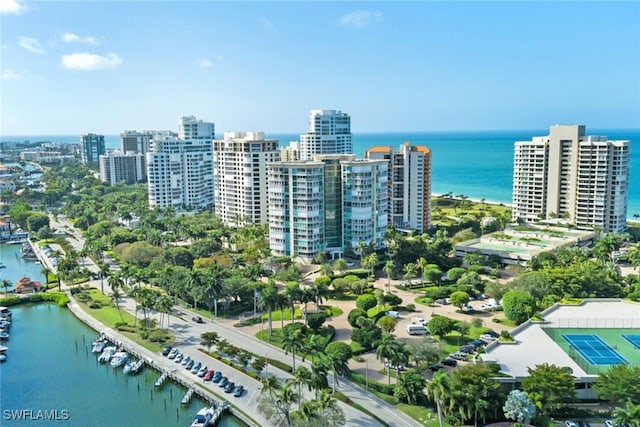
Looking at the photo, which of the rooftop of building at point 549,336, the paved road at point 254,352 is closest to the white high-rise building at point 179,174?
the paved road at point 254,352

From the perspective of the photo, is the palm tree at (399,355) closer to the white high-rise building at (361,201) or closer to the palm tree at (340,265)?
the palm tree at (340,265)

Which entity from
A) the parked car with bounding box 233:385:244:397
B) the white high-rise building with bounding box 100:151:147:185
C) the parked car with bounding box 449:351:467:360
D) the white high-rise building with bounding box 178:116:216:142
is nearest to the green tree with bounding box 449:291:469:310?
the parked car with bounding box 449:351:467:360

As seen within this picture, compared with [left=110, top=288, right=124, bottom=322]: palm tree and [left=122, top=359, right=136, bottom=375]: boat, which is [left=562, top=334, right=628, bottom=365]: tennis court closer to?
[left=122, top=359, right=136, bottom=375]: boat

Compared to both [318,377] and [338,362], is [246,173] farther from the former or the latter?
[318,377]

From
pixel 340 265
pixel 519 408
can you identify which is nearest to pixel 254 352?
pixel 519 408

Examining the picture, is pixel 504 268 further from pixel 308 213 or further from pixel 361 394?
pixel 361 394

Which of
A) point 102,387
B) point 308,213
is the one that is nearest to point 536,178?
point 308,213
